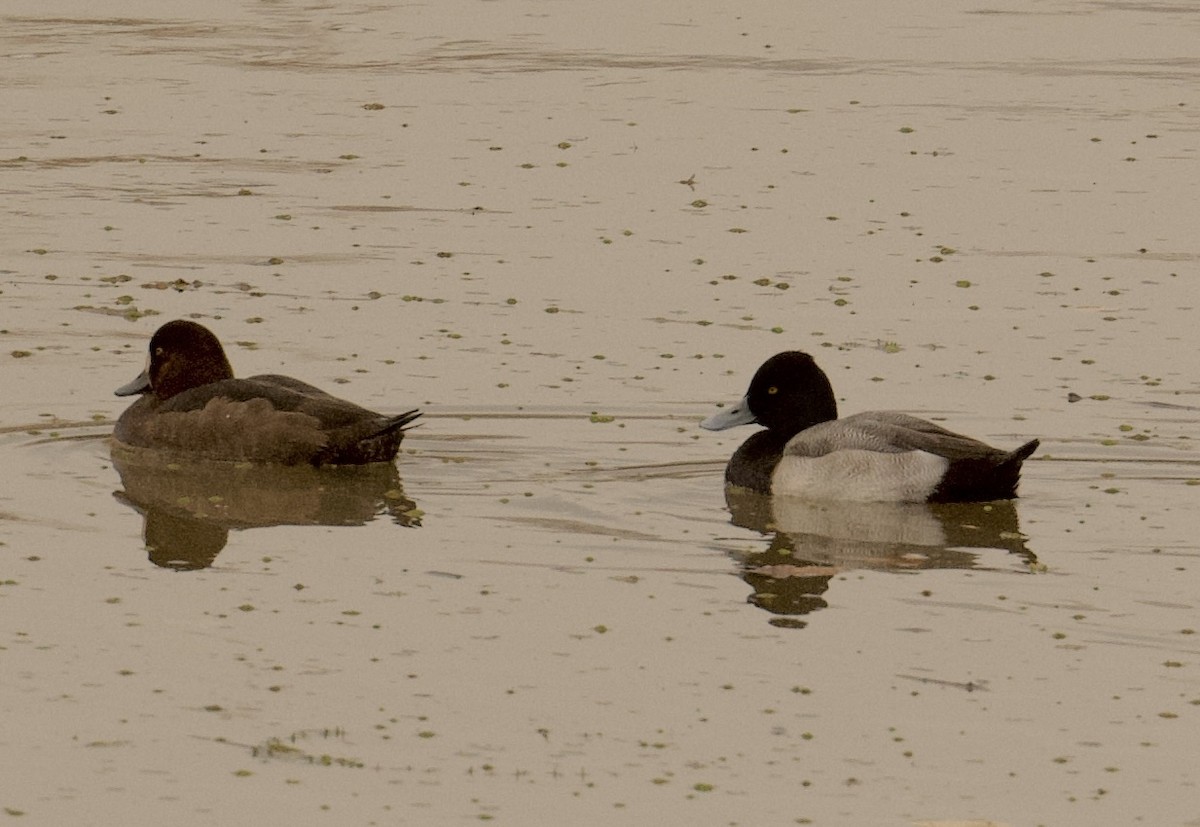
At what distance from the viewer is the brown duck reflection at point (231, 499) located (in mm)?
12109

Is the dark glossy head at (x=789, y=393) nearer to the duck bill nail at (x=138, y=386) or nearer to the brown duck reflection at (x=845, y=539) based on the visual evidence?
the brown duck reflection at (x=845, y=539)

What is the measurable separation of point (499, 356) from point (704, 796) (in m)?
7.95

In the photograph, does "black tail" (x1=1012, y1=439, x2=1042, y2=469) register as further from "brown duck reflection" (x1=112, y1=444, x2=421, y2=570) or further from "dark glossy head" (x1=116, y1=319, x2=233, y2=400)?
"dark glossy head" (x1=116, y1=319, x2=233, y2=400)

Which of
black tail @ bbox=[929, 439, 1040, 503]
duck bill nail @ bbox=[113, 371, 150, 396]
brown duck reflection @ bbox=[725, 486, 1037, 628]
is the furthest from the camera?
duck bill nail @ bbox=[113, 371, 150, 396]

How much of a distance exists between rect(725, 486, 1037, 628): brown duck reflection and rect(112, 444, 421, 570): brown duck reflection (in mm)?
1801

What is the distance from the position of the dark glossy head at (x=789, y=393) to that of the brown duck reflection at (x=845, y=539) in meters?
0.66

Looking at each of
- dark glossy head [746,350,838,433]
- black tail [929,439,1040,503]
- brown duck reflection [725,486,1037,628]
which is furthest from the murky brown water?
dark glossy head [746,350,838,433]

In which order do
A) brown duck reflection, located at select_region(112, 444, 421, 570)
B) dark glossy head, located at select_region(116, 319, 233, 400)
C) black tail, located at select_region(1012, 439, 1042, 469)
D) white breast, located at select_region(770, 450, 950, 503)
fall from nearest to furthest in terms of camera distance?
brown duck reflection, located at select_region(112, 444, 421, 570) < black tail, located at select_region(1012, 439, 1042, 469) < white breast, located at select_region(770, 450, 950, 503) < dark glossy head, located at select_region(116, 319, 233, 400)

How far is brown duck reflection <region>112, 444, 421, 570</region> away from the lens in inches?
477

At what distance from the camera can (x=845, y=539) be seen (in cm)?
1240

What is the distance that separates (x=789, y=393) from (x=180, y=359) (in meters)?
3.58

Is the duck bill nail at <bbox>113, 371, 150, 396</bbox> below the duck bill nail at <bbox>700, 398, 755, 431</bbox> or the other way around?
the other way around

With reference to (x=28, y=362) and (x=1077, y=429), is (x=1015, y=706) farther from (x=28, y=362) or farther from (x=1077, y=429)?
(x=28, y=362)

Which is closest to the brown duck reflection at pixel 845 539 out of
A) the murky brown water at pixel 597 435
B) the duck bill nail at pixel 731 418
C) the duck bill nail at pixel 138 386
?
the murky brown water at pixel 597 435
